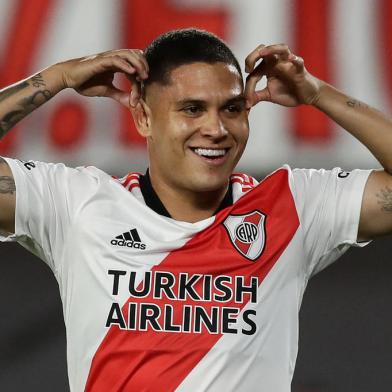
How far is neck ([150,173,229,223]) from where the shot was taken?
7.59 ft

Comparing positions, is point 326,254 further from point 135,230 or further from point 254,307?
point 135,230

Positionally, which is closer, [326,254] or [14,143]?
[326,254]

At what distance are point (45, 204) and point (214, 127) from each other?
1.25 ft

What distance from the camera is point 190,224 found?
7.40ft

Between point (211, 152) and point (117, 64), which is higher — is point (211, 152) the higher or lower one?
the lower one

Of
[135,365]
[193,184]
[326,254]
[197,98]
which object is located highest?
[197,98]

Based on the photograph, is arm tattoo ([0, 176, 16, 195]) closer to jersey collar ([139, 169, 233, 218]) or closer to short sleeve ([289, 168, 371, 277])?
jersey collar ([139, 169, 233, 218])

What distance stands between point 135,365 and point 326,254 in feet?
1.59

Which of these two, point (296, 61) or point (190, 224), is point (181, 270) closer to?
point (190, 224)

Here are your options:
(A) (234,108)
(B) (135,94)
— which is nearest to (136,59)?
(B) (135,94)

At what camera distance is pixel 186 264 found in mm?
2197

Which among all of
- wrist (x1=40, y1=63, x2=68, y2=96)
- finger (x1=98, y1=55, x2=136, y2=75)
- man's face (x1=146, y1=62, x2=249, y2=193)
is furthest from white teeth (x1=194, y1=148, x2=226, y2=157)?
wrist (x1=40, y1=63, x2=68, y2=96)

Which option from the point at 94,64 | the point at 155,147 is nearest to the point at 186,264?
the point at 155,147

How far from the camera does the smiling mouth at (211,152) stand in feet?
7.17
